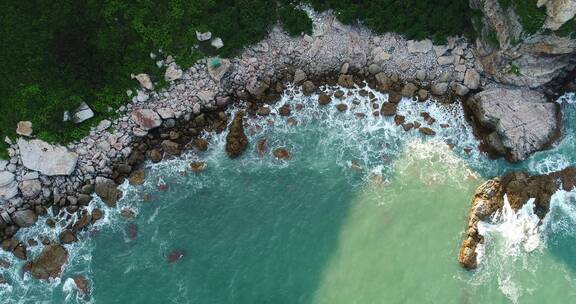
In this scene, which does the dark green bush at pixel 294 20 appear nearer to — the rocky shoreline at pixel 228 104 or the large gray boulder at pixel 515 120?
the rocky shoreline at pixel 228 104

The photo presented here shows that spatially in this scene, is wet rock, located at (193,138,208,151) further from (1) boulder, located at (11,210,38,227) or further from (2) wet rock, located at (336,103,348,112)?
(1) boulder, located at (11,210,38,227)

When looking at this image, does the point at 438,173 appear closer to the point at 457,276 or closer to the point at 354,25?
the point at 457,276

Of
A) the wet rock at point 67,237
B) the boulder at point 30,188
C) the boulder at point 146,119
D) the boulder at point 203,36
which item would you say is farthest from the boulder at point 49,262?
the boulder at point 203,36

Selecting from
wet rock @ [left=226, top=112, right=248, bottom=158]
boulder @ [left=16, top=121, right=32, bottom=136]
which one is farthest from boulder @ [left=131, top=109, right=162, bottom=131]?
boulder @ [left=16, top=121, right=32, bottom=136]

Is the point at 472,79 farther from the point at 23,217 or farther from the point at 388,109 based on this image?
the point at 23,217

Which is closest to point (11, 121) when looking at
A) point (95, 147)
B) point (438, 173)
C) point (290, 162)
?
point (95, 147)

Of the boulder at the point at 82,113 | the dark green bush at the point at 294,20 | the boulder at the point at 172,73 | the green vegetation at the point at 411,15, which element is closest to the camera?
the boulder at the point at 82,113
